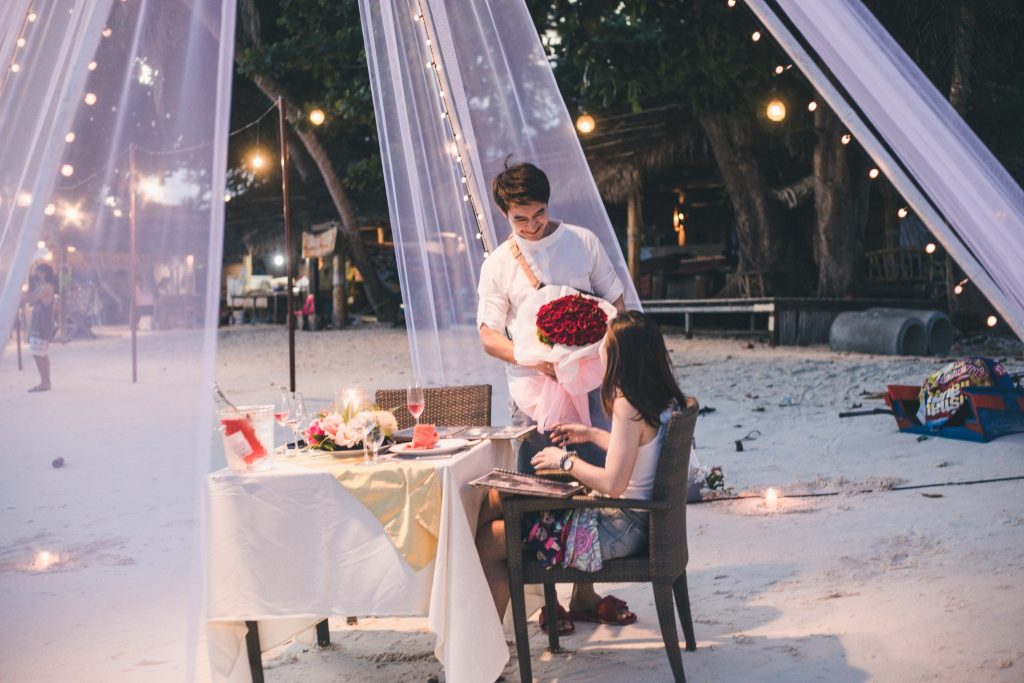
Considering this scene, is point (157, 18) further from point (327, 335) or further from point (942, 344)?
point (327, 335)

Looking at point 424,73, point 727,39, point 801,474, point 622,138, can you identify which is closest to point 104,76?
point 424,73

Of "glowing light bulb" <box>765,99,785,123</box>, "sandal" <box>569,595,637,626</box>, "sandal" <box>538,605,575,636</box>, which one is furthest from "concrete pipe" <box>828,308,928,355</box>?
"sandal" <box>538,605,575,636</box>

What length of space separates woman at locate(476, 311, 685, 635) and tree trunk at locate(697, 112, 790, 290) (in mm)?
11283

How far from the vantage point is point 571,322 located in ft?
10.3

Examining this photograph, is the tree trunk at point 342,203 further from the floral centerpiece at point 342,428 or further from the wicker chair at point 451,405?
the floral centerpiece at point 342,428

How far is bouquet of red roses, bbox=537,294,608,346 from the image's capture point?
10.2 ft

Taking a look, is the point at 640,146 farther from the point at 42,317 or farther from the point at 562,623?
the point at 42,317

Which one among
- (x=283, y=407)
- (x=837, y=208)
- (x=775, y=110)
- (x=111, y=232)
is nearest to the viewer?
(x=283, y=407)

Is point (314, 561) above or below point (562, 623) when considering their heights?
above

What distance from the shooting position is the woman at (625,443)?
8.92ft

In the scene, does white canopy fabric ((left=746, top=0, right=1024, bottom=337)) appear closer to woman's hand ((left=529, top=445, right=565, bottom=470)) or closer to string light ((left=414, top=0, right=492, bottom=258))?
woman's hand ((left=529, top=445, right=565, bottom=470))

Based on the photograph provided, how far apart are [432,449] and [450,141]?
2.44m

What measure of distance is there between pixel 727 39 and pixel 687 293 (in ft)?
21.5

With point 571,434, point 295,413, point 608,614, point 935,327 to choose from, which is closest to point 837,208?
point 935,327
